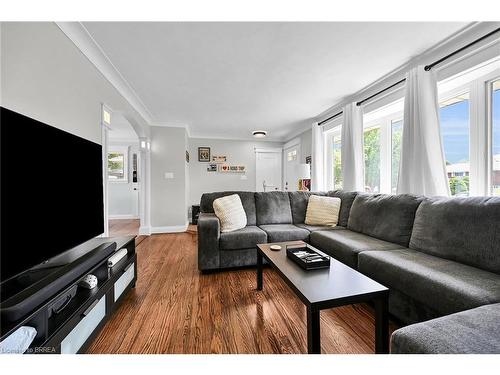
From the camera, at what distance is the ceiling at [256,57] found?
176cm

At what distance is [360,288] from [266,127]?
4311mm

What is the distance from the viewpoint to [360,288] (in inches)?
44.1

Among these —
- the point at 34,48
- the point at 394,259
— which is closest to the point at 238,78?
the point at 34,48

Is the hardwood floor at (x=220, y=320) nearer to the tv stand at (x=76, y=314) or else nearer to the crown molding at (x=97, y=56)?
the tv stand at (x=76, y=314)

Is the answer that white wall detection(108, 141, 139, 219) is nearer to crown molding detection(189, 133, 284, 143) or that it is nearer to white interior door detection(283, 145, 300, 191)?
crown molding detection(189, 133, 284, 143)

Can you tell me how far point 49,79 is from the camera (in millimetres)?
1502

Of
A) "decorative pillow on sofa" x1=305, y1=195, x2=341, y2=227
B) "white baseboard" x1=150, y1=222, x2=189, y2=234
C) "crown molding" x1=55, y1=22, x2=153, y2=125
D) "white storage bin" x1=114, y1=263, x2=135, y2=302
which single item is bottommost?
"white baseboard" x1=150, y1=222, x2=189, y2=234

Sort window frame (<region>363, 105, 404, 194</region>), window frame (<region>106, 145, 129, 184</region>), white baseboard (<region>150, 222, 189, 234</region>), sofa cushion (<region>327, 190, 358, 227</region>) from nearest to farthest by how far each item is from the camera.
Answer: sofa cushion (<region>327, 190, 358, 227</region>)
window frame (<region>363, 105, 404, 194</region>)
white baseboard (<region>150, 222, 189, 234</region>)
window frame (<region>106, 145, 129, 184</region>)

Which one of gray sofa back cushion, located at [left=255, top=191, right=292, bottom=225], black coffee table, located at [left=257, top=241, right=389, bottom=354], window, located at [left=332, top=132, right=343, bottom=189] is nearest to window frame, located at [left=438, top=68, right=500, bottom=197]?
black coffee table, located at [left=257, top=241, right=389, bottom=354]

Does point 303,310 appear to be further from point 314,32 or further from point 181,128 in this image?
point 181,128

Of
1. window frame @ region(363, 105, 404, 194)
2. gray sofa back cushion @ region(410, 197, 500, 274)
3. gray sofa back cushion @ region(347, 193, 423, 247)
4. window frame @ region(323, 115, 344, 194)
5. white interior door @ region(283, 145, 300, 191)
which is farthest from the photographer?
white interior door @ region(283, 145, 300, 191)

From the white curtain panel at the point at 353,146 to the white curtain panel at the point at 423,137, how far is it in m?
0.85

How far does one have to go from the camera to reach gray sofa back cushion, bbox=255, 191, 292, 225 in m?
3.01

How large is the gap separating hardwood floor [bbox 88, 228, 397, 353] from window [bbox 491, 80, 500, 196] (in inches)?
61.1
